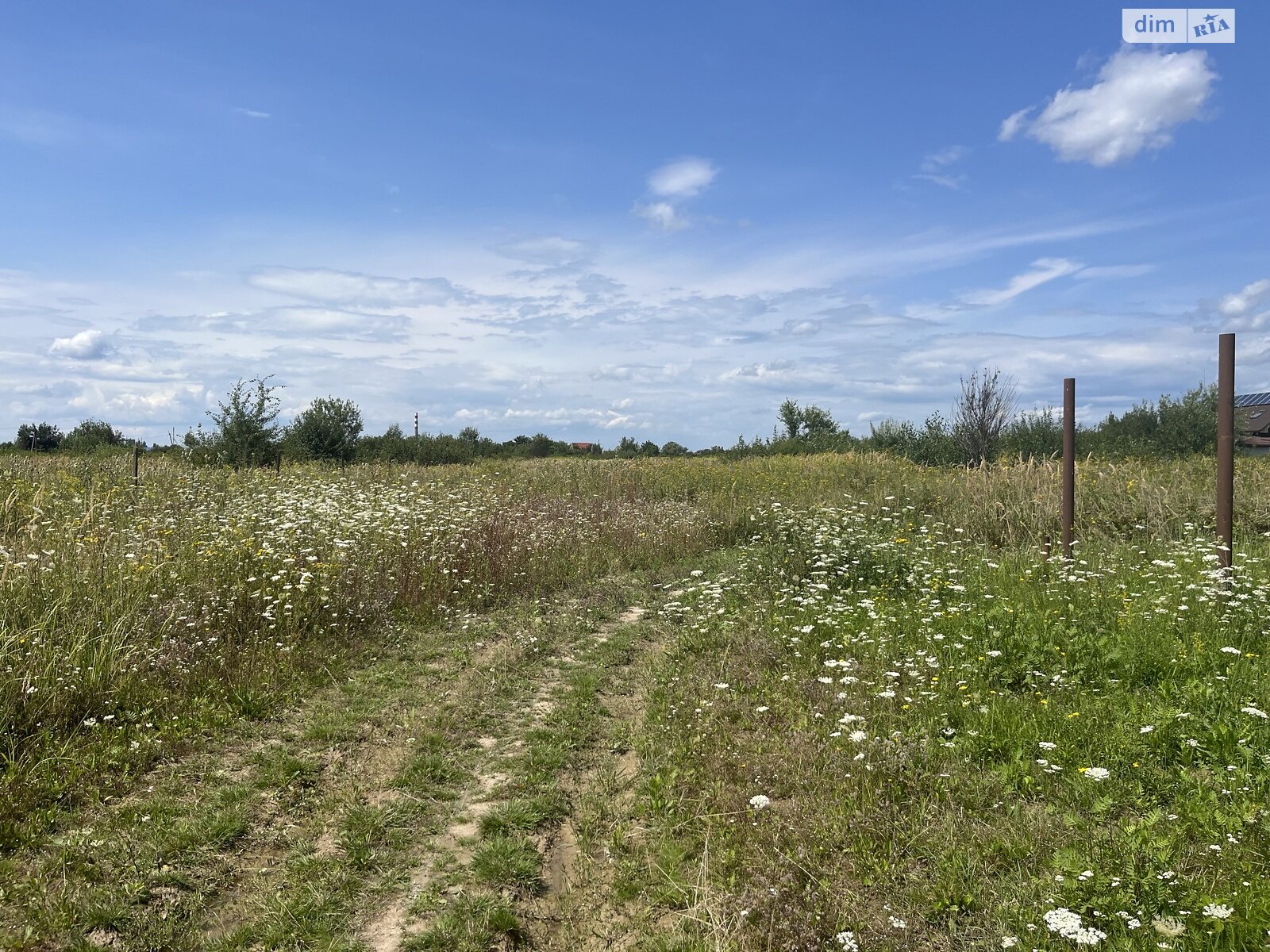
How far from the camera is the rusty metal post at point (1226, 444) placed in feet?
24.3

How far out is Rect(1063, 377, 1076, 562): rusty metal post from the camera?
8.95 metres

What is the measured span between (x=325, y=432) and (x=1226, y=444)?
27.4 meters

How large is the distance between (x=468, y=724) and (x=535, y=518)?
21.0 feet

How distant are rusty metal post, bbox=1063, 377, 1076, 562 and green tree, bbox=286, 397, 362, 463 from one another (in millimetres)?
24419

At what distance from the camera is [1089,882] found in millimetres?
3029

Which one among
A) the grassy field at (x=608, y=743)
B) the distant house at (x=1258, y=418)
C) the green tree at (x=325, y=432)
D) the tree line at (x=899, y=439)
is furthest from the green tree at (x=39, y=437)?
the distant house at (x=1258, y=418)

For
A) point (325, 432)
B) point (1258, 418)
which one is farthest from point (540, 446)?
point (1258, 418)

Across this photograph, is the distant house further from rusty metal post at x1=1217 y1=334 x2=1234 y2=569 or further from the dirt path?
the dirt path

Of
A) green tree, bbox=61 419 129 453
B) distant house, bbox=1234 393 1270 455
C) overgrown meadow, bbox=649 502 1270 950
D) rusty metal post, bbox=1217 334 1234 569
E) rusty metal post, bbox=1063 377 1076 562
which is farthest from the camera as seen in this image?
distant house, bbox=1234 393 1270 455

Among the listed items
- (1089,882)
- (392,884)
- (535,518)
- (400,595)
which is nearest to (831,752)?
(1089,882)

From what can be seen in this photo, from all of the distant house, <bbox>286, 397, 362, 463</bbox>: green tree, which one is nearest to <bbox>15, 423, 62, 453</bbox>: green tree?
<bbox>286, 397, 362, 463</bbox>: green tree

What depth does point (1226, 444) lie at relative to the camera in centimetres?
752

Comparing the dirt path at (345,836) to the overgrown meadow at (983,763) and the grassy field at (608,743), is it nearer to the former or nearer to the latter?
the grassy field at (608,743)

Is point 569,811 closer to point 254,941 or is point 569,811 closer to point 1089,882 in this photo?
point 254,941
